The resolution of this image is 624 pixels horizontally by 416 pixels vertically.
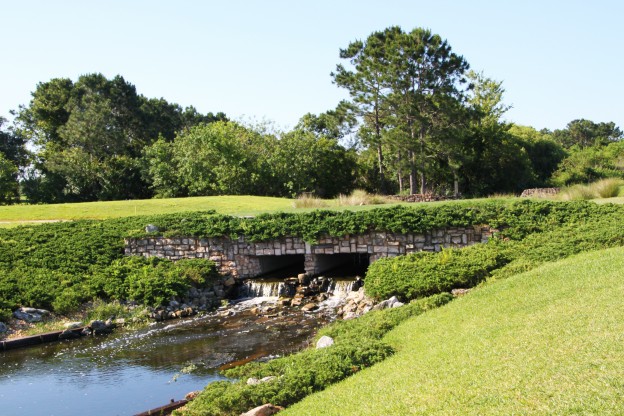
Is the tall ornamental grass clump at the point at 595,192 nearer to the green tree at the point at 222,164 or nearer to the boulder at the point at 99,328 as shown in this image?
the boulder at the point at 99,328

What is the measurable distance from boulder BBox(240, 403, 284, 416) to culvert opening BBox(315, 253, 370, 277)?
42.9 feet

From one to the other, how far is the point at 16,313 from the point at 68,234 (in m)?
6.82

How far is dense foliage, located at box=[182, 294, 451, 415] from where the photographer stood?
30.7 ft

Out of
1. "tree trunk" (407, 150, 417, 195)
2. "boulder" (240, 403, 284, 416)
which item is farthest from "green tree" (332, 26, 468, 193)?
"boulder" (240, 403, 284, 416)

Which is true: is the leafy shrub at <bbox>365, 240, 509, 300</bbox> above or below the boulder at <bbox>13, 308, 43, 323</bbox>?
above

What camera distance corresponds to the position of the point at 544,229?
1809cm

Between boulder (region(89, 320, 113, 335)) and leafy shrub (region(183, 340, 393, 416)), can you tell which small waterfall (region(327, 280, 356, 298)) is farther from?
leafy shrub (region(183, 340, 393, 416))

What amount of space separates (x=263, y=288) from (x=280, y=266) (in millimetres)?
3526

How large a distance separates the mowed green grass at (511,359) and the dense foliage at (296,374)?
1.38 feet

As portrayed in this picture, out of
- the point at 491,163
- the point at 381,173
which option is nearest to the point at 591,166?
the point at 491,163

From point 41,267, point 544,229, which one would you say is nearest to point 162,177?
point 41,267

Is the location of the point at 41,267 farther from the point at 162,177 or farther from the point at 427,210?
the point at 162,177

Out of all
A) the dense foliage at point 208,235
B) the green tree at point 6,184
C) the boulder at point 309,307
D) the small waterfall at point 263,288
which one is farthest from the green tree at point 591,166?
the green tree at point 6,184

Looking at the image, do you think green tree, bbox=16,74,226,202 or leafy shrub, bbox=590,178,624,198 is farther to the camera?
green tree, bbox=16,74,226,202
